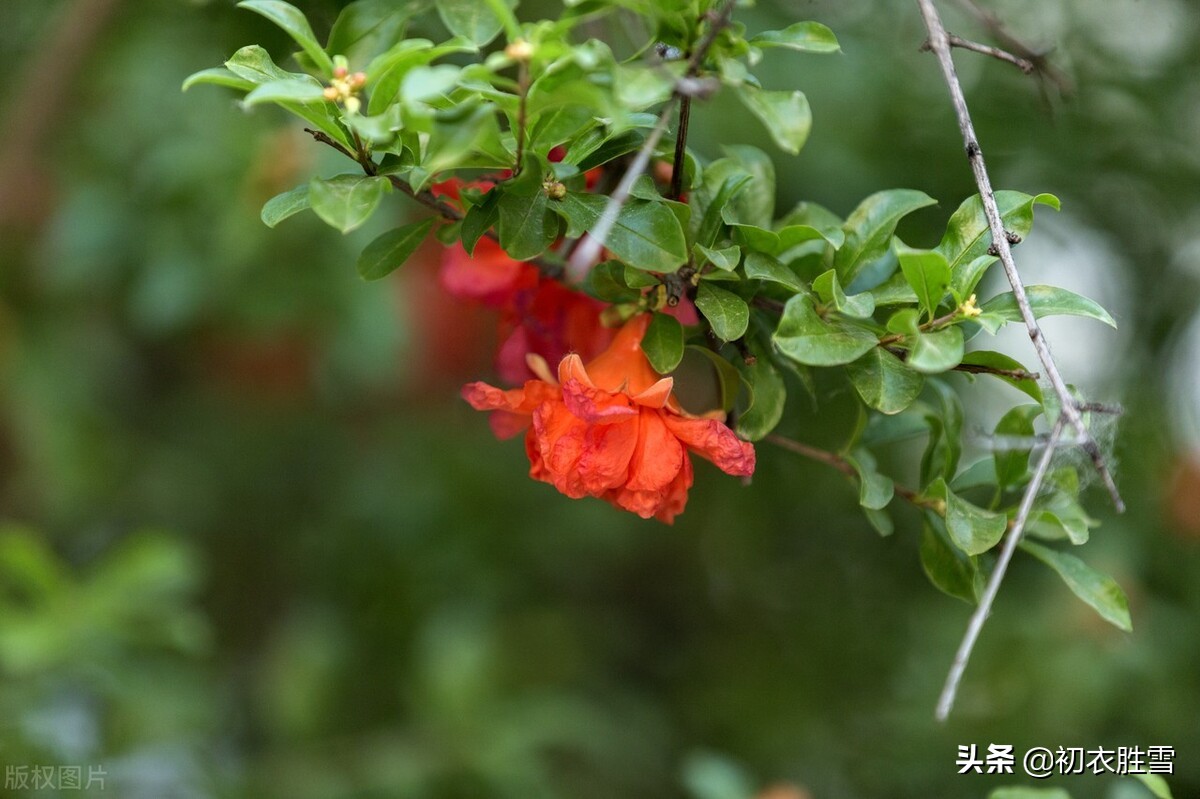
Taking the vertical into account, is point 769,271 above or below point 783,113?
below

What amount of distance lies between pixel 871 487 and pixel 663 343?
0.58ft

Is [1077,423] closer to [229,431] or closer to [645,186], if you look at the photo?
[645,186]

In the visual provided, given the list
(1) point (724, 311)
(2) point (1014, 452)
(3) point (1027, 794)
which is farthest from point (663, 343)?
(3) point (1027, 794)

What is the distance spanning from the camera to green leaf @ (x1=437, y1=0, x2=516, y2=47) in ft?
2.58

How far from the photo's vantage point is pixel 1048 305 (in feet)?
2.27

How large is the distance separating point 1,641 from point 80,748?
0.18 meters

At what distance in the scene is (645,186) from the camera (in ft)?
2.34

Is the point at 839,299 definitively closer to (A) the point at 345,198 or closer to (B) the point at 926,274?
(B) the point at 926,274

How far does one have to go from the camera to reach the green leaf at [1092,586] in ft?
2.54

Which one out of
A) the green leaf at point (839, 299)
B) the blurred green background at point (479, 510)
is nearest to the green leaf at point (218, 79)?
the green leaf at point (839, 299)

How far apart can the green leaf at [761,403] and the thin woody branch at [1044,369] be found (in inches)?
6.6

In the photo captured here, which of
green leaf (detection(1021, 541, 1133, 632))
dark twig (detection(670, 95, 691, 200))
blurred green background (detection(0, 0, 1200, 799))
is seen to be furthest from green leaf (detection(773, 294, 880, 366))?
blurred green background (detection(0, 0, 1200, 799))

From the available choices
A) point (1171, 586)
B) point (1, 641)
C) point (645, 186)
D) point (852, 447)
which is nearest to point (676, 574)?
point (1171, 586)

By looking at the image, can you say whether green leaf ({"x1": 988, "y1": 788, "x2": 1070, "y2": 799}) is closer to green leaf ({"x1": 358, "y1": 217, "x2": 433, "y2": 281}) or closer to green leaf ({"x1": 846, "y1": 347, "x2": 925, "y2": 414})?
green leaf ({"x1": 846, "y1": 347, "x2": 925, "y2": 414})
